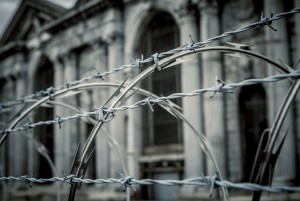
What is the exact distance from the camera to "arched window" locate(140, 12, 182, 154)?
1822 cm

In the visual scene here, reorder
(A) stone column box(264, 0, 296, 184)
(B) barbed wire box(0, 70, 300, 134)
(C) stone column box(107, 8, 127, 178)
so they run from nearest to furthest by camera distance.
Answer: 1. (B) barbed wire box(0, 70, 300, 134)
2. (A) stone column box(264, 0, 296, 184)
3. (C) stone column box(107, 8, 127, 178)

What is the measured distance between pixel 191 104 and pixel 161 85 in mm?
2825

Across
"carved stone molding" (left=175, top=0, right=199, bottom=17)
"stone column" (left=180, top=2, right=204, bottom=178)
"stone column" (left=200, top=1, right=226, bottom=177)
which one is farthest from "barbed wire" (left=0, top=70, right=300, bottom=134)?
"carved stone molding" (left=175, top=0, right=199, bottom=17)

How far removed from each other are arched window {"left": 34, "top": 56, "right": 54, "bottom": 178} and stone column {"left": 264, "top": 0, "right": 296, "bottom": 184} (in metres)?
14.5

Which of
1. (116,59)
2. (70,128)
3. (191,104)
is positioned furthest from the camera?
(70,128)

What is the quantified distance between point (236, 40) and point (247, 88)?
184 centimetres

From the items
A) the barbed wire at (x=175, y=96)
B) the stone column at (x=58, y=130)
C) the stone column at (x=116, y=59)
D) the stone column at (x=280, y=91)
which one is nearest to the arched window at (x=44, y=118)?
the stone column at (x=58, y=130)

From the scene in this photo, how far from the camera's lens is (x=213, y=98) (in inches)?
632

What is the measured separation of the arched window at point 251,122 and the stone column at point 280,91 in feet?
2.76

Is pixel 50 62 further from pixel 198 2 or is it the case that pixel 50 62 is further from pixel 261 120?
pixel 261 120

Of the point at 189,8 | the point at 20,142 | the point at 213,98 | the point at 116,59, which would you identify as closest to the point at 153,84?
the point at 116,59

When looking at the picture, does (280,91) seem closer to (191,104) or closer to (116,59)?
(191,104)

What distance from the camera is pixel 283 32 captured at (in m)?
14.2

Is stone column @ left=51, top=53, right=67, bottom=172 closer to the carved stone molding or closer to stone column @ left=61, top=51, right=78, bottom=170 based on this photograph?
stone column @ left=61, top=51, right=78, bottom=170
